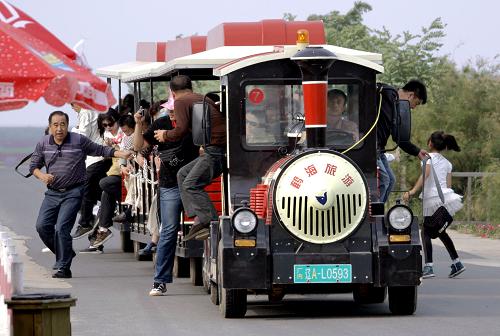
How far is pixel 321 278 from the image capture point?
46.7 ft

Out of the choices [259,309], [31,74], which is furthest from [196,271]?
[31,74]

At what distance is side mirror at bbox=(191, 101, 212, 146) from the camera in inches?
618

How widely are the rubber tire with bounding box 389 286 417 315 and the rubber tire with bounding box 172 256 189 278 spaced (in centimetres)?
493

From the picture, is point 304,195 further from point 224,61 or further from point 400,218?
point 224,61

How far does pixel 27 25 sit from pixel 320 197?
324cm

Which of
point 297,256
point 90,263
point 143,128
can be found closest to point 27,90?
point 297,256

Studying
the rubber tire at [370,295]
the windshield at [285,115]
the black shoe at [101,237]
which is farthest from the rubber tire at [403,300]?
the black shoe at [101,237]

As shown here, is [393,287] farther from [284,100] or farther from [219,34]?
[219,34]

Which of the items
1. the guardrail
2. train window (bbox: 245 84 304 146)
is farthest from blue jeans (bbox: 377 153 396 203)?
the guardrail

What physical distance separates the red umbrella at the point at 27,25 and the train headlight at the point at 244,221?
7.73ft

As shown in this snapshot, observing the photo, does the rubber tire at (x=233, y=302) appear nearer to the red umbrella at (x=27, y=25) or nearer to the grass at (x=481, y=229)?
the red umbrella at (x=27, y=25)

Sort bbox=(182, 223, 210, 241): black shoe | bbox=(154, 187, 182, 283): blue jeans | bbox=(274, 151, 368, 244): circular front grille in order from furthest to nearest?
bbox=(154, 187, 182, 283): blue jeans < bbox=(182, 223, 210, 241): black shoe < bbox=(274, 151, 368, 244): circular front grille

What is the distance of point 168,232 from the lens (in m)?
16.8

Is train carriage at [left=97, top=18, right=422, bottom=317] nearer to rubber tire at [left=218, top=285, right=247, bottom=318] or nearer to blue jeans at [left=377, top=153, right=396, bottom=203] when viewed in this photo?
rubber tire at [left=218, top=285, right=247, bottom=318]
